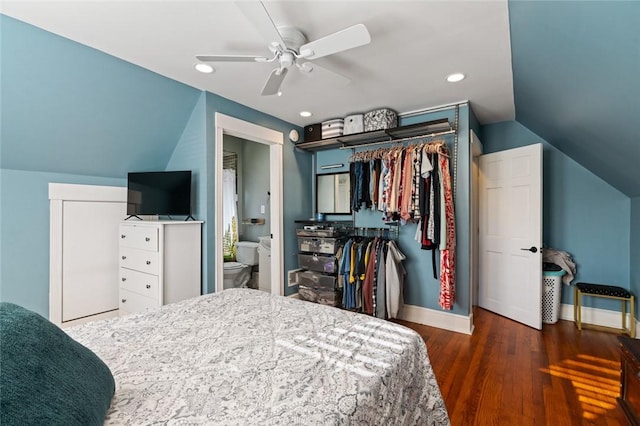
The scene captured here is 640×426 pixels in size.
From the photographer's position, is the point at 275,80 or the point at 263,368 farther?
the point at 275,80

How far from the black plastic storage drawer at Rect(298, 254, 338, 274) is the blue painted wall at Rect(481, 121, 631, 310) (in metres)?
2.57

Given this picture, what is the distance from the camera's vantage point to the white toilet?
3.90 metres

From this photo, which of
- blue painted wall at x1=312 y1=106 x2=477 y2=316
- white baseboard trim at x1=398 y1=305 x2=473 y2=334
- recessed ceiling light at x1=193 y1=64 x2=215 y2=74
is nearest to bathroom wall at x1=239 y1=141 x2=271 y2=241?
blue painted wall at x1=312 y1=106 x2=477 y2=316

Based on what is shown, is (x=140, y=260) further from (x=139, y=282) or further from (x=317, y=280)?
(x=317, y=280)

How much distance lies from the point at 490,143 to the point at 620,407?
2919 mm

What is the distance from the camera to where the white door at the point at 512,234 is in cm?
304

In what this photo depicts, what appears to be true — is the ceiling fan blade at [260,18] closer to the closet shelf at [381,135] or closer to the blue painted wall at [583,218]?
the closet shelf at [381,135]

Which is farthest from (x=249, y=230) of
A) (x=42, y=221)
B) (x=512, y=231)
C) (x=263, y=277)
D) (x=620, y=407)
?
(x=620, y=407)

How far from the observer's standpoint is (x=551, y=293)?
3.16m

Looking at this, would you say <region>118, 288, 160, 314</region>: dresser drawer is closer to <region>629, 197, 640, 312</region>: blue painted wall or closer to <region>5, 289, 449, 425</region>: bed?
<region>5, 289, 449, 425</region>: bed

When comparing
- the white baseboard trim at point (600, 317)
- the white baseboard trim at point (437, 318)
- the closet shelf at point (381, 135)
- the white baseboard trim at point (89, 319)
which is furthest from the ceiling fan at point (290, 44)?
the white baseboard trim at point (600, 317)

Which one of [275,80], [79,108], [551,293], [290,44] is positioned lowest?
[551,293]

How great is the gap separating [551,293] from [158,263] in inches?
157

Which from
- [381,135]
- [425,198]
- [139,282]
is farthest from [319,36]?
[139,282]
